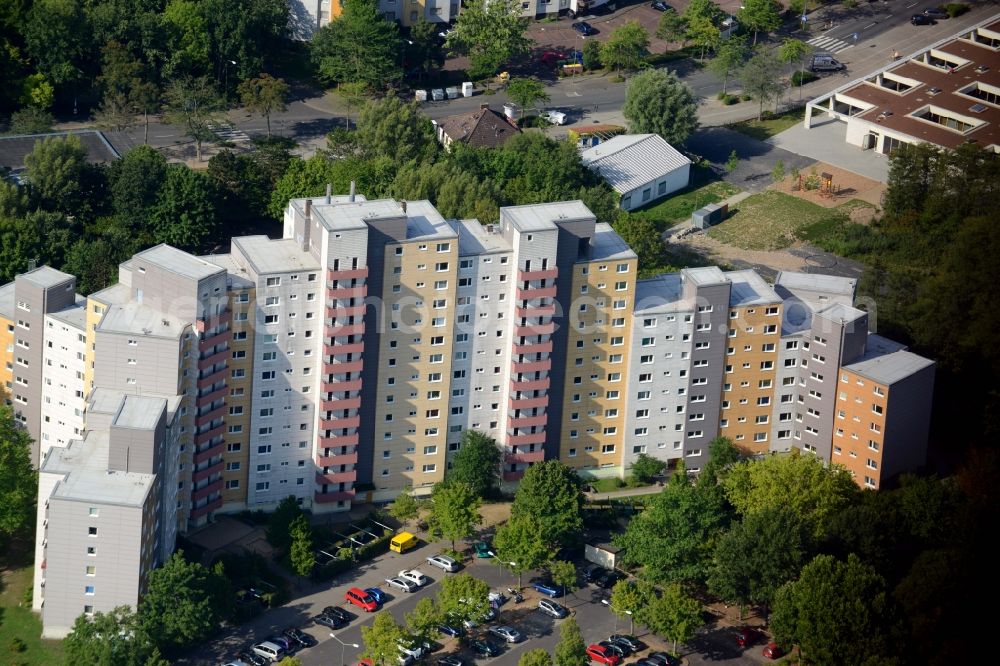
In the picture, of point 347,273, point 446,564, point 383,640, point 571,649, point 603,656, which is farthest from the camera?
point 446,564

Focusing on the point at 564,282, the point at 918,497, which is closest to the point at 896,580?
the point at 918,497

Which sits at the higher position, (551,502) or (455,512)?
(551,502)

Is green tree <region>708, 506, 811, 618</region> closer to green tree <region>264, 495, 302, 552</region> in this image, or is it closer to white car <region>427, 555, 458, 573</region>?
white car <region>427, 555, 458, 573</region>

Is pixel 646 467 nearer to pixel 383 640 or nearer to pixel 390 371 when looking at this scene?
pixel 390 371

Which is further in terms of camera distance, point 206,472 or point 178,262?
point 206,472

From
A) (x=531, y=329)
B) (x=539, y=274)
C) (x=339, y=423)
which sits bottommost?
(x=339, y=423)

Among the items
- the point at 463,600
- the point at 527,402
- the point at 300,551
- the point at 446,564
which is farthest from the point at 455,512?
the point at 300,551

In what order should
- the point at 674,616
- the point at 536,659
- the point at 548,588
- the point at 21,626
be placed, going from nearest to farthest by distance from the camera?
the point at 536,659
the point at 674,616
the point at 21,626
the point at 548,588
